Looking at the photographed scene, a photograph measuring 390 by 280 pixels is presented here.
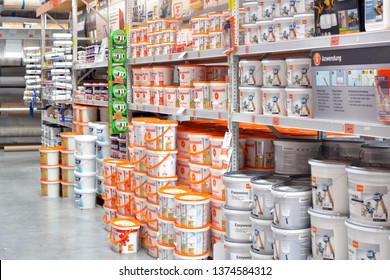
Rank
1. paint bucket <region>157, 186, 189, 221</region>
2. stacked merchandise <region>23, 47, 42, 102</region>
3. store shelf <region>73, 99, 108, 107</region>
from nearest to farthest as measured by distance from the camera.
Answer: paint bucket <region>157, 186, 189, 221</region> → store shelf <region>73, 99, 108, 107</region> → stacked merchandise <region>23, 47, 42, 102</region>

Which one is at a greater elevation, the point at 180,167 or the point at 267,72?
the point at 267,72

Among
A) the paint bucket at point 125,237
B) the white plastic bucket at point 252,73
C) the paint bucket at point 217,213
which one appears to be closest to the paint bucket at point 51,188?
the paint bucket at point 125,237

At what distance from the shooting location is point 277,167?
378cm

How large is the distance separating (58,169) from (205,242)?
12.8 ft

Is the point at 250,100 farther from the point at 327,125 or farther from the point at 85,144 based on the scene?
the point at 85,144

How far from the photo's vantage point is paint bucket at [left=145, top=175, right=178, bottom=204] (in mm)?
4891

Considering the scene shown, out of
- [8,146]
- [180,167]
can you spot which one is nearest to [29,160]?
[8,146]

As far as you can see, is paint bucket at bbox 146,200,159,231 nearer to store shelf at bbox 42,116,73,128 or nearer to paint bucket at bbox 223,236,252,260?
paint bucket at bbox 223,236,252,260

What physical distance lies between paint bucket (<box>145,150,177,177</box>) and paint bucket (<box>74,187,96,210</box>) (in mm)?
2126

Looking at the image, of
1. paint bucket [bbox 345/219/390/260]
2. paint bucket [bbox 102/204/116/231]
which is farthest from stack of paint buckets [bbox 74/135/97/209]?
paint bucket [bbox 345/219/390/260]

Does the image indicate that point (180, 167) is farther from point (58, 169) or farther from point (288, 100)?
point (58, 169)

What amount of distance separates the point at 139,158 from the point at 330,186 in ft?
8.25

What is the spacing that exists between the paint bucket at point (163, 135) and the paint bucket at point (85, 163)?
214cm

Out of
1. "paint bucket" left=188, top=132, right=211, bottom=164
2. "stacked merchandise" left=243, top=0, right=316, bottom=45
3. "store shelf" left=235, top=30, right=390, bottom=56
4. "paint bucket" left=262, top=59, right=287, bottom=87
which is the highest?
"stacked merchandise" left=243, top=0, right=316, bottom=45
